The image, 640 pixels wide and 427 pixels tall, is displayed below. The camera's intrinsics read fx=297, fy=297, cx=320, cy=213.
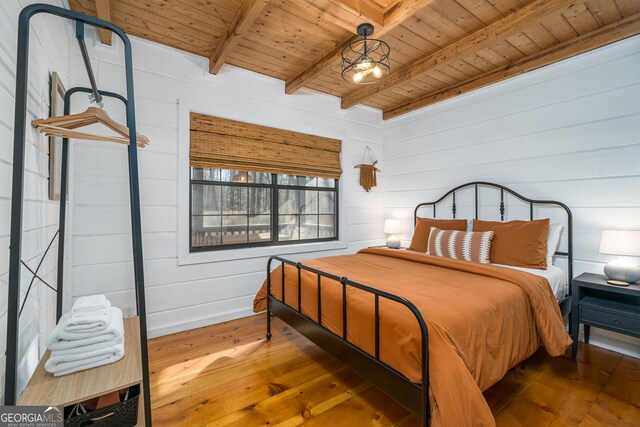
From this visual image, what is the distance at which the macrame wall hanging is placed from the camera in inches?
162

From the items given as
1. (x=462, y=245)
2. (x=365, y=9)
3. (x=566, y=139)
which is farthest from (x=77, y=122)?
(x=566, y=139)

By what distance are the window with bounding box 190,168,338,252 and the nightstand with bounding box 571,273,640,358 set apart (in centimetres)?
252

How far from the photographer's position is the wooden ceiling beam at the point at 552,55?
2.27 metres

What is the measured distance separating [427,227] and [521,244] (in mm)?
978

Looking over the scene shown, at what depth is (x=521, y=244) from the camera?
8.30 ft

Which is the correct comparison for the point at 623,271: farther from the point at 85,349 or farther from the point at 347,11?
the point at 85,349

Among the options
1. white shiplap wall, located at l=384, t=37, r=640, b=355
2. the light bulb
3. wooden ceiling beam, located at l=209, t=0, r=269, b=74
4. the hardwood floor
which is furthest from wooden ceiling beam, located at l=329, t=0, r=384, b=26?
the hardwood floor

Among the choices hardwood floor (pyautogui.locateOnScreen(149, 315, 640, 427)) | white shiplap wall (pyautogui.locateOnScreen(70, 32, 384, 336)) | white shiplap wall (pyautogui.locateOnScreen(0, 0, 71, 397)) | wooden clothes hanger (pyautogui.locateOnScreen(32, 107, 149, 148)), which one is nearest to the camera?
white shiplap wall (pyautogui.locateOnScreen(0, 0, 71, 397))

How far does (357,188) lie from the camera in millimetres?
4121

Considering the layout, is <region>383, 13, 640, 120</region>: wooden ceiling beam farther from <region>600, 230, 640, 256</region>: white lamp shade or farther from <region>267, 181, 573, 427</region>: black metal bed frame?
<region>600, 230, 640, 256</region>: white lamp shade

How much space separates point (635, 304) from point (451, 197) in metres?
1.80

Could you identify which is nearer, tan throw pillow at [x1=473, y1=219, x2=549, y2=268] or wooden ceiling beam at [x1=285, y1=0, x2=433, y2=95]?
wooden ceiling beam at [x1=285, y1=0, x2=433, y2=95]

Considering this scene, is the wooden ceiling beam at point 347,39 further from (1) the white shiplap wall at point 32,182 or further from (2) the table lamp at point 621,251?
(2) the table lamp at point 621,251

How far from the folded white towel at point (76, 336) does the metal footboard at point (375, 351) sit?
44.2 inches
